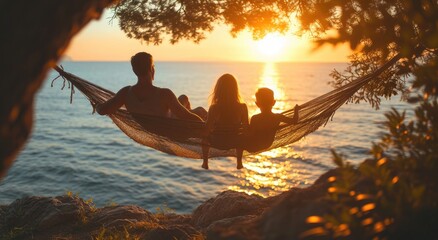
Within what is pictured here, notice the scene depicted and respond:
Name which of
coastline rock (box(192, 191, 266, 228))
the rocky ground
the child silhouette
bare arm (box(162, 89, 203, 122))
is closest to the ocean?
coastline rock (box(192, 191, 266, 228))

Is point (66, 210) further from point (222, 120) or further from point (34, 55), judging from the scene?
point (34, 55)

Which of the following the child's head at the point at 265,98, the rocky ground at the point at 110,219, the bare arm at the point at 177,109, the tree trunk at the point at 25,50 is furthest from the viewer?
the rocky ground at the point at 110,219

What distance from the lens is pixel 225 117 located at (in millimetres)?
4133

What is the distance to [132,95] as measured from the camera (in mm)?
4074

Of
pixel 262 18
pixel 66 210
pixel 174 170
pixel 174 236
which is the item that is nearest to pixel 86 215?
pixel 66 210

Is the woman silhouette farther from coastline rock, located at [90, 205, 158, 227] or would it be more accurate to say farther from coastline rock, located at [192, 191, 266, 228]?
coastline rock, located at [90, 205, 158, 227]

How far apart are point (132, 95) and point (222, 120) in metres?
1.01

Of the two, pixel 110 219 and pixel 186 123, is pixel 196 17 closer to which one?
pixel 186 123

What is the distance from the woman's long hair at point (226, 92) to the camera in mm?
4160

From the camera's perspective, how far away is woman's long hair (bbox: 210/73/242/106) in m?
4.16

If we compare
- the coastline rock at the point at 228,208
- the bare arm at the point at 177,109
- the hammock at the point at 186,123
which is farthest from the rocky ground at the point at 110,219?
the bare arm at the point at 177,109

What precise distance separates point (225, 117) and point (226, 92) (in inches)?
11.1

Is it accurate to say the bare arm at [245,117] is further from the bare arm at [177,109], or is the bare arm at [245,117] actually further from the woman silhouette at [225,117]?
the bare arm at [177,109]

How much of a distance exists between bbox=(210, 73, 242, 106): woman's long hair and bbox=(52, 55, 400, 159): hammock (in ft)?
1.11
